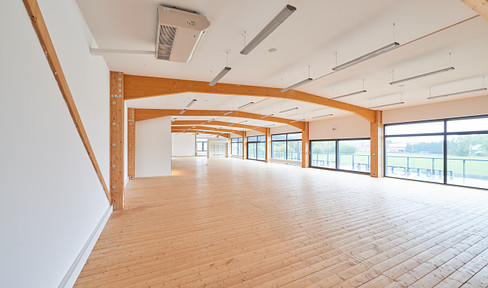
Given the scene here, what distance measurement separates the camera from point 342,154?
11414 millimetres

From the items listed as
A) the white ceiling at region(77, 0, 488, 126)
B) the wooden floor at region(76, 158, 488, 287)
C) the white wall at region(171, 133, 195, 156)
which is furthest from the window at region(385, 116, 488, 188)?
the white wall at region(171, 133, 195, 156)

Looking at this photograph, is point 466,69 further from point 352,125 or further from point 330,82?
point 352,125

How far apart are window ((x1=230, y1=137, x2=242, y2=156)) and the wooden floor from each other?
1779 cm

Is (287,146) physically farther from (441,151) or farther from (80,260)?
(80,260)

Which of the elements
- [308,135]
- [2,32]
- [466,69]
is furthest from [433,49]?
[308,135]

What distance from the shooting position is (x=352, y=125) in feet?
34.8

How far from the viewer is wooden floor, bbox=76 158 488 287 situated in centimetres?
212

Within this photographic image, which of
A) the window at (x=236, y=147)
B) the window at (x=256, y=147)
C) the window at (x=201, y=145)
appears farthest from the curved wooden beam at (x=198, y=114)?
the window at (x=201, y=145)

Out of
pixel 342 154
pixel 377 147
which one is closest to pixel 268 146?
pixel 342 154

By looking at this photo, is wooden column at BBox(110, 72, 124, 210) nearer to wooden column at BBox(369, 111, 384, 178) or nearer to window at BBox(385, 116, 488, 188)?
wooden column at BBox(369, 111, 384, 178)

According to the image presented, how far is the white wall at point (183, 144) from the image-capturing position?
22.4m

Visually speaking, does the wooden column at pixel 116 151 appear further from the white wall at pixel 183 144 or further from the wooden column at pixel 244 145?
the white wall at pixel 183 144

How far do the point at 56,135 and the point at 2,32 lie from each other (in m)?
0.93

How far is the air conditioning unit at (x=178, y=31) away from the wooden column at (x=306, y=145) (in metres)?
11.2
